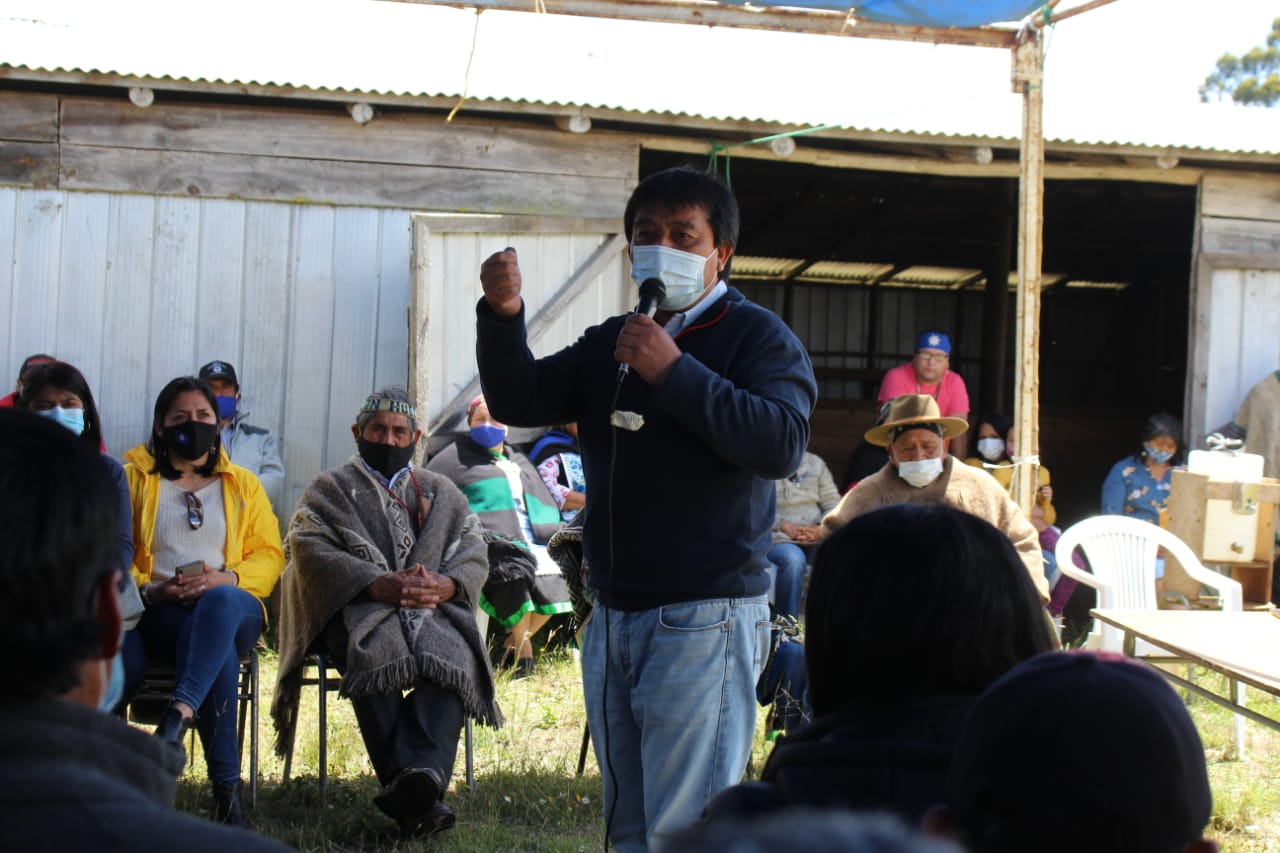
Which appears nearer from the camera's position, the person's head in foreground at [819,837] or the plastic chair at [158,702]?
the person's head in foreground at [819,837]

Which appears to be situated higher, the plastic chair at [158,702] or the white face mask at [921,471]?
the white face mask at [921,471]

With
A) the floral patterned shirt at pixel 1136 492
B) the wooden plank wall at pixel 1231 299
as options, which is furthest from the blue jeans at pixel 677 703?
the wooden plank wall at pixel 1231 299

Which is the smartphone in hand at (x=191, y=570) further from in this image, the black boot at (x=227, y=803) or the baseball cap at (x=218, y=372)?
the baseball cap at (x=218, y=372)

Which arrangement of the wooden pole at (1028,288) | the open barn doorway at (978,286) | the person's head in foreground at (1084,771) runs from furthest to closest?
1. the open barn doorway at (978,286)
2. the wooden pole at (1028,288)
3. the person's head in foreground at (1084,771)

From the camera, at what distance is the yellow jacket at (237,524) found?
16.1 feet

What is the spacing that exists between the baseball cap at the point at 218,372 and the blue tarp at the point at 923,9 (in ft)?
11.3

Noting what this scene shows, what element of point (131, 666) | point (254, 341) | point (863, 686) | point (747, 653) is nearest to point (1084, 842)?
point (863, 686)

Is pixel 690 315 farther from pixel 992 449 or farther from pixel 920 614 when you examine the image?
pixel 992 449

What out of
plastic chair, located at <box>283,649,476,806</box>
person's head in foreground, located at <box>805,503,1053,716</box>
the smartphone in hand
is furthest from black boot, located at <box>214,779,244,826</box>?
person's head in foreground, located at <box>805,503,1053,716</box>

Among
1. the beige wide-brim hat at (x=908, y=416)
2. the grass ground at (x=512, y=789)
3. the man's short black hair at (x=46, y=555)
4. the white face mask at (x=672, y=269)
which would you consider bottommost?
the grass ground at (x=512, y=789)

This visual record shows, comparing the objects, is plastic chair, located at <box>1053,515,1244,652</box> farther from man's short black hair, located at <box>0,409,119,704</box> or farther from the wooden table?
man's short black hair, located at <box>0,409,119,704</box>

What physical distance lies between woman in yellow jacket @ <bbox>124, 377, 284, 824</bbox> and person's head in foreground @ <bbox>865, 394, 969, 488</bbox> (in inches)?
108

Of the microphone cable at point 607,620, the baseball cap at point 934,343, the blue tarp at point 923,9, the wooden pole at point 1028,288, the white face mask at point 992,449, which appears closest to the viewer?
the microphone cable at point 607,620

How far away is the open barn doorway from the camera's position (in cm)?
1101
